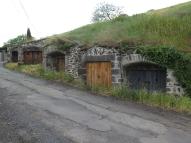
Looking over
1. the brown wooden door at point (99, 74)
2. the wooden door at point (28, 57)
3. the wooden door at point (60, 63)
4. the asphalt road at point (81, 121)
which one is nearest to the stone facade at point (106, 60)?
the brown wooden door at point (99, 74)

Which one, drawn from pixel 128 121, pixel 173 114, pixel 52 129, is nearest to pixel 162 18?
pixel 173 114

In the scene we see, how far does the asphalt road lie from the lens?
8805mm

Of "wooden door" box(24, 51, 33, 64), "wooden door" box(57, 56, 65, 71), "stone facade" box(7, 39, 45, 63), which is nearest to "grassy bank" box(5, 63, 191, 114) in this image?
"wooden door" box(57, 56, 65, 71)

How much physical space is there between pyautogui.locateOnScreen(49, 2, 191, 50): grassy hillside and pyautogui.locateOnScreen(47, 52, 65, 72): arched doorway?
1.75m

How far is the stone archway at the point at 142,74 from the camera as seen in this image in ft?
48.9

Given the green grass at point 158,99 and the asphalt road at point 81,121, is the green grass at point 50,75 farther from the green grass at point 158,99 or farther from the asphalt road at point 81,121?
the green grass at point 158,99

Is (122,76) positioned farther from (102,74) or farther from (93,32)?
(93,32)

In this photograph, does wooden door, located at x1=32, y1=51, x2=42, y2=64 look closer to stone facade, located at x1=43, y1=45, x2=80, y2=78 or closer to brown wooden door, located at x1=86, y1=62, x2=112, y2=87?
stone facade, located at x1=43, y1=45, x2=80, y2=78

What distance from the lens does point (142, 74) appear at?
15500mm

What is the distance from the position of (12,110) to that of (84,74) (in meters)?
6.66

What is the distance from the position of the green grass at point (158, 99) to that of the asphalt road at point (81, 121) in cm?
62

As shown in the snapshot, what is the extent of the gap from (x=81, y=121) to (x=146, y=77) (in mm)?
5884

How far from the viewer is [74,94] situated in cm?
1489

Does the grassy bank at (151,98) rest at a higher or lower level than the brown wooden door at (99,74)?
lower
